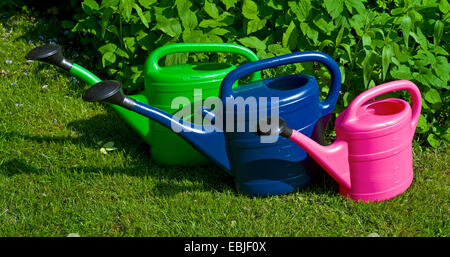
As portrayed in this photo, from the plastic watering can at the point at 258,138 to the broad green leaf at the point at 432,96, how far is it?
51 centimetres

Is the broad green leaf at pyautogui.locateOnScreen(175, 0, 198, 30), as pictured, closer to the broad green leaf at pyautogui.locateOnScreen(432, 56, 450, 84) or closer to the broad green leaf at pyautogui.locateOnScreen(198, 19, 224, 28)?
the broad green leaf at pyautogui.locateOnScreen(198, 19, 224, 28)

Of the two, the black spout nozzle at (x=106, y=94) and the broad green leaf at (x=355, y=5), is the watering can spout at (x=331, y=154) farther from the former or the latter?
the broad green leaf at (x=355, y=5)

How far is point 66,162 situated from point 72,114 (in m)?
0.47

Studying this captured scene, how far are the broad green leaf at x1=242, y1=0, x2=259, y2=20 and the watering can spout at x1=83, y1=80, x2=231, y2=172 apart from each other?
773 millimetres

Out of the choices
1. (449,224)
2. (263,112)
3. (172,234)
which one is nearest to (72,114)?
(172,234)

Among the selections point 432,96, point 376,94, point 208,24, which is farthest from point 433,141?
point 208,24

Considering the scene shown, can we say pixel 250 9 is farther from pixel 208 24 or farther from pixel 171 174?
pixel 171 174

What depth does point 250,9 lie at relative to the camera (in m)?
2.59

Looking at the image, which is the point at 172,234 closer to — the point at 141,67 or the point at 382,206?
the point at 382,206

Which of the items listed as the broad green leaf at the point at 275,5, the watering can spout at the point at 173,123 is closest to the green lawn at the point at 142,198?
the watering can spout at the point at 173,123

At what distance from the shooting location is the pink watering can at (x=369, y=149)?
1949mm

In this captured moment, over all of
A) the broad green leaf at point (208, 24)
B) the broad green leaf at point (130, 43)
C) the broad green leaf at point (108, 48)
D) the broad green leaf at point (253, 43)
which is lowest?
the broad green leaf at point (108, 48)

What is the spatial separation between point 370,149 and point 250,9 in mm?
1036

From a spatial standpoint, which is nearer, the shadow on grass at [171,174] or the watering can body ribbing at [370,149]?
the watering can body ribbing at [370,149]
